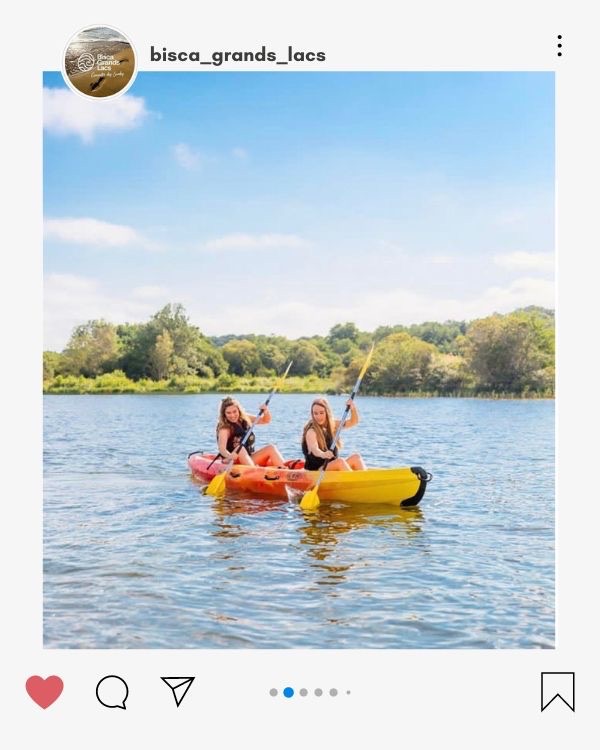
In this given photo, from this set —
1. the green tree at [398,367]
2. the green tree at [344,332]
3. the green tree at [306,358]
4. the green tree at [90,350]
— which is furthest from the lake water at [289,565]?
the green tree at [344,332]

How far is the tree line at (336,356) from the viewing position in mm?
15250

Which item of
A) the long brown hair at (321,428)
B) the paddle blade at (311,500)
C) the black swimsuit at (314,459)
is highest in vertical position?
the long brown hair at (321,428)

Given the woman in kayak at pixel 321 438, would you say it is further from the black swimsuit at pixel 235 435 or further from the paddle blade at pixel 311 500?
the black swimsuit at pixel 235 435

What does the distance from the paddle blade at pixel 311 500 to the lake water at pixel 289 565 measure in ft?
0.23

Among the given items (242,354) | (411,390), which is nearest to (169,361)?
(242,354)

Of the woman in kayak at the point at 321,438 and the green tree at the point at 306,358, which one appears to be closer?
the woman in kayak at the point at 321,438

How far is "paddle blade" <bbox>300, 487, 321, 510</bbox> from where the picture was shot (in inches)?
254

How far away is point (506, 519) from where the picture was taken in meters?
6.39

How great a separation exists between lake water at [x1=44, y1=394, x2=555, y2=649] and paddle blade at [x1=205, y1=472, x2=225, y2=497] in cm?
18
